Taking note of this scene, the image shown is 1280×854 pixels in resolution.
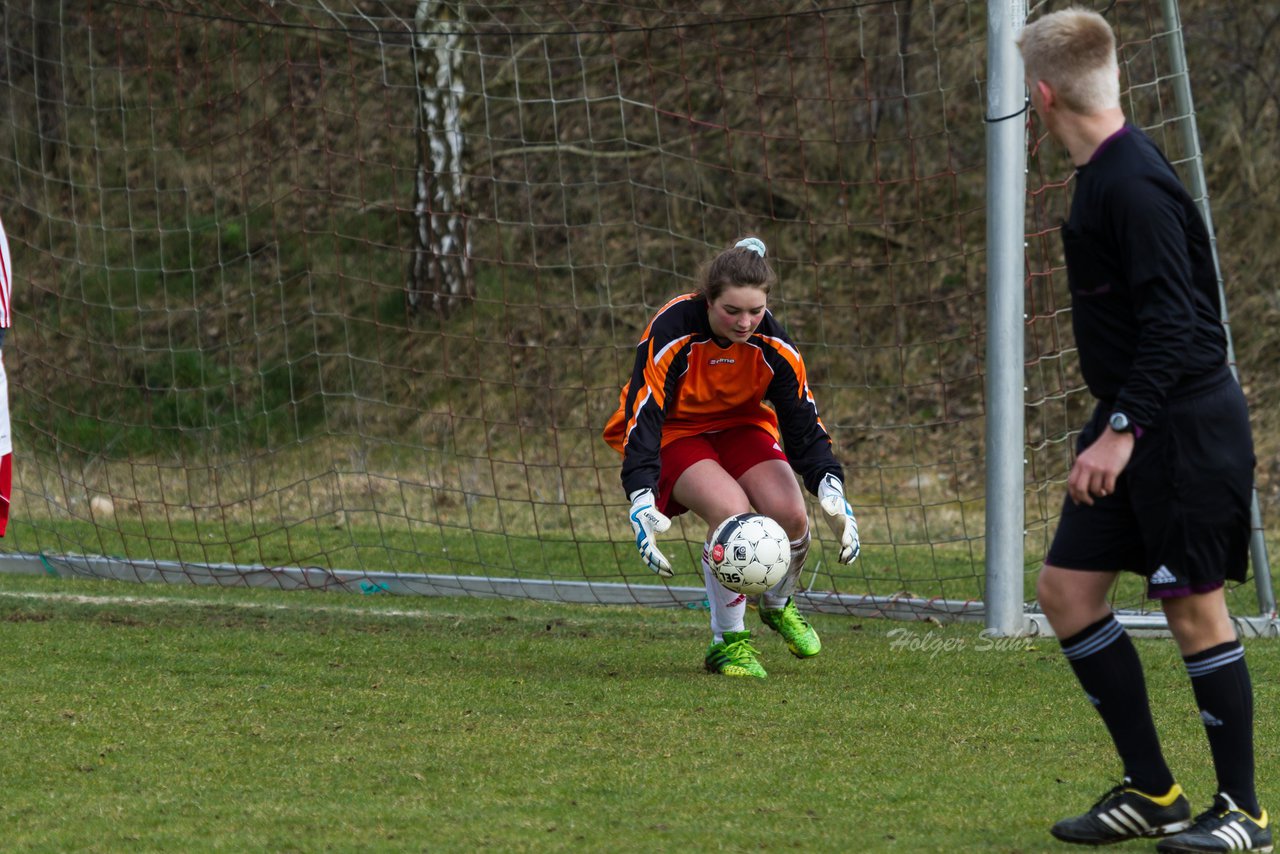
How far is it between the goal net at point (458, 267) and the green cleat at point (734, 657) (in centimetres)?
373

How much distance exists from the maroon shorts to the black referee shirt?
249 centimetres

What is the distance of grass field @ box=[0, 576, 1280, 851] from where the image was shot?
3283mm

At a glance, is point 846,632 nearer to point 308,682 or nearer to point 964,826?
point 308,682

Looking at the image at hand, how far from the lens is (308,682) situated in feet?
16.9

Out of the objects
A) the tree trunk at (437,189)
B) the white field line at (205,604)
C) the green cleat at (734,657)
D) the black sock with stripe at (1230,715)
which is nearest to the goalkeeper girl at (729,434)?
the green cleat at (734,657)

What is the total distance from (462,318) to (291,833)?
9931 mm

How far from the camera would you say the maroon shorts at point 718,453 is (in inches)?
219

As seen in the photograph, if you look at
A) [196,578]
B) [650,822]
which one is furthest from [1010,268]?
[196,578]

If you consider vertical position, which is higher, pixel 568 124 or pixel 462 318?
pixel 568 124

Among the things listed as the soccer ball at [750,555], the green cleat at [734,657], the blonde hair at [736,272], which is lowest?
the green cleat at [734,657]

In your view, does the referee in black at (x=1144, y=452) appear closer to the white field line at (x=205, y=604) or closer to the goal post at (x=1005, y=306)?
the goal post at (x=1005, y=306)

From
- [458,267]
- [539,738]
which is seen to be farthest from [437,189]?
[539,738]

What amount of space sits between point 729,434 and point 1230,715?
2.88 m

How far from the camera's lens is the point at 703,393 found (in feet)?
18.2
